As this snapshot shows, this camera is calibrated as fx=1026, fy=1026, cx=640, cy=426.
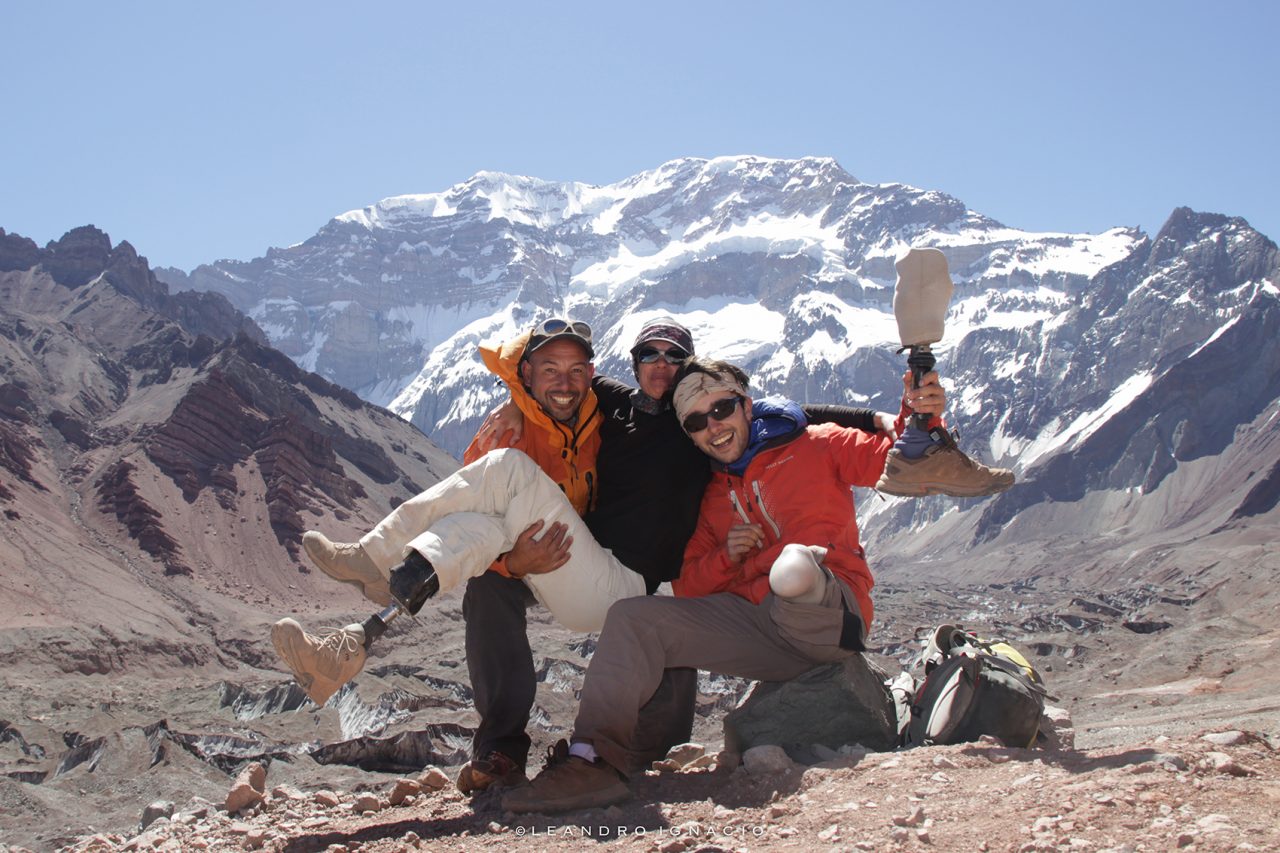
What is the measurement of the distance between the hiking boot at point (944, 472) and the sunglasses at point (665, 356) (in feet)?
5.80

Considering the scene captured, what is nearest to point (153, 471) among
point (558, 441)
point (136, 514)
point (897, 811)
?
point (136, 514)

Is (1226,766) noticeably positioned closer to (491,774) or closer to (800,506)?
(800,506)

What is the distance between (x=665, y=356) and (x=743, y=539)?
1434 millimetres

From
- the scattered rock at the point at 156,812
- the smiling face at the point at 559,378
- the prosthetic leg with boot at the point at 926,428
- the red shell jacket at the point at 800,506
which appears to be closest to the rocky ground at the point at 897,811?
the red shell jacket at the point at 800,506

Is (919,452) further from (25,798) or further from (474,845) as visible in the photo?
(25,798)

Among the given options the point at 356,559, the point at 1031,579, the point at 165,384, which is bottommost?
the point at 1031,579

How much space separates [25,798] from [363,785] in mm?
6503

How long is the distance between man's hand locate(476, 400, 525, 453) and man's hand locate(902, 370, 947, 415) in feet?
8.02

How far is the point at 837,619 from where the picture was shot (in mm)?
5449

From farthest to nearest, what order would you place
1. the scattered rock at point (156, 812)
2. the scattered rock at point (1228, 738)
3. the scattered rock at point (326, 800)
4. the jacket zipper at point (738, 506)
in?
the scattered rock at point (156, 812) → the scattered rock at point (326, 800) → the jacket zipper at point (738, 506) → the scattered rock at point (1228, 738)

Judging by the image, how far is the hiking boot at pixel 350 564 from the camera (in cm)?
555

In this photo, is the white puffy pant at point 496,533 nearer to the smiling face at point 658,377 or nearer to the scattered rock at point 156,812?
the smiling face at point 658,377

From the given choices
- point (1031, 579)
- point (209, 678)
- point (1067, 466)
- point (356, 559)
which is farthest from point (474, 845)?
point (1067, 466)

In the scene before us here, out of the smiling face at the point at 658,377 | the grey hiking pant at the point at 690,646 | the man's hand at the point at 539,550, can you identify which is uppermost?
the smiling face at the point at 658,377
